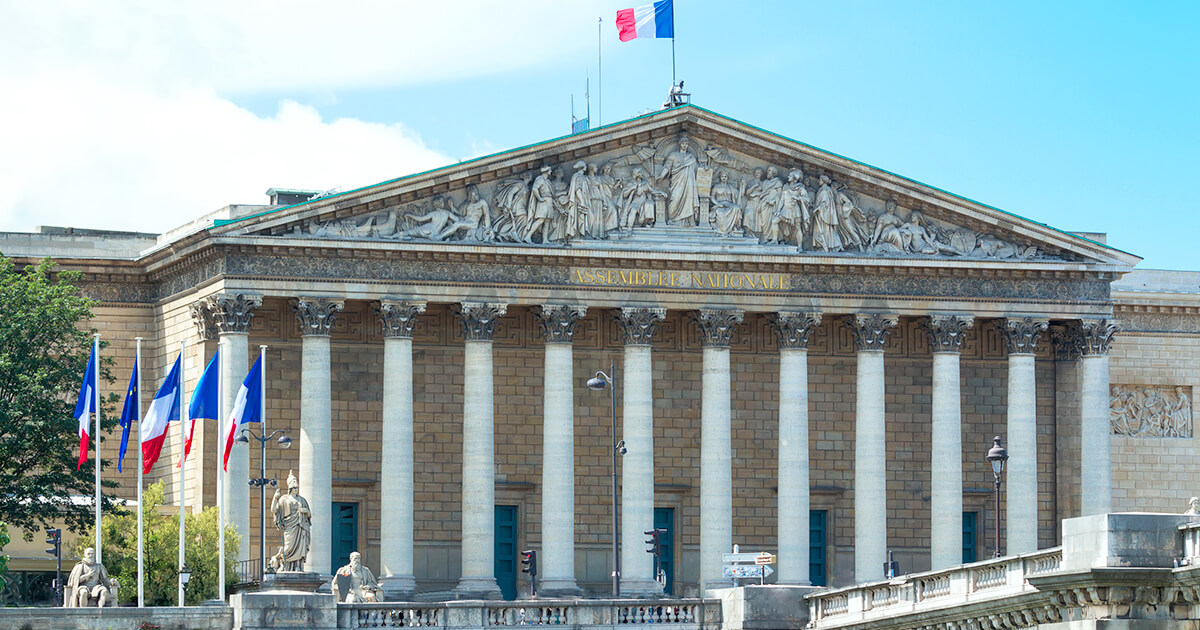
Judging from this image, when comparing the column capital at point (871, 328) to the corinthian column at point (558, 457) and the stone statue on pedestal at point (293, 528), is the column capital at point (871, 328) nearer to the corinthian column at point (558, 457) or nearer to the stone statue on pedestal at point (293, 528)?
the corinthian column at point (558, 457)

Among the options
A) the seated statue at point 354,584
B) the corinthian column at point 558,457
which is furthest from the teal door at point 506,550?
the seated statue at point 354,584

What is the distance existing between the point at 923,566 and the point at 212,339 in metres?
23.4

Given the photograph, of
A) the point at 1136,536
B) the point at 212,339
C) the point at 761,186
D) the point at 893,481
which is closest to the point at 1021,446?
the point at 893,481

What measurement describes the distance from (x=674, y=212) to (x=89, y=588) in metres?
25.5

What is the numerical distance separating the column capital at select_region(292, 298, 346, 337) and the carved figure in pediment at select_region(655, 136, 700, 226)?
10229mm

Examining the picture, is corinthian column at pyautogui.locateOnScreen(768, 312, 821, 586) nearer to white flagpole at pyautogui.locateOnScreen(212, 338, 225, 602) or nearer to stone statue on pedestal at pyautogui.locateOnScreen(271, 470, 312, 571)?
white flagpole at pyautogui.locateOnScreen(212, 338, 225, 602)

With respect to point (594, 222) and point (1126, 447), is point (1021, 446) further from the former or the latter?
point (594, 222)

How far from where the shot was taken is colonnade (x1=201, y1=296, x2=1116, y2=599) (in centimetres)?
7112

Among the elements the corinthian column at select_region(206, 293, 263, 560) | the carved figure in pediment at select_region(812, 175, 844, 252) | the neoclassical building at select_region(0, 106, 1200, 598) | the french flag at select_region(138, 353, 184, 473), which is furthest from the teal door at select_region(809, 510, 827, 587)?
the french flag at select_region(138, 353, 184, 473)

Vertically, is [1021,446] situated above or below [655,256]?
below

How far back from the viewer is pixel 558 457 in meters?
72.7

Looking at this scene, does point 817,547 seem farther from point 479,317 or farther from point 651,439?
point 479,317

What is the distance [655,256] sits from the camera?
73062 mm

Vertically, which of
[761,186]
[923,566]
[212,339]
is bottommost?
[923,566]
